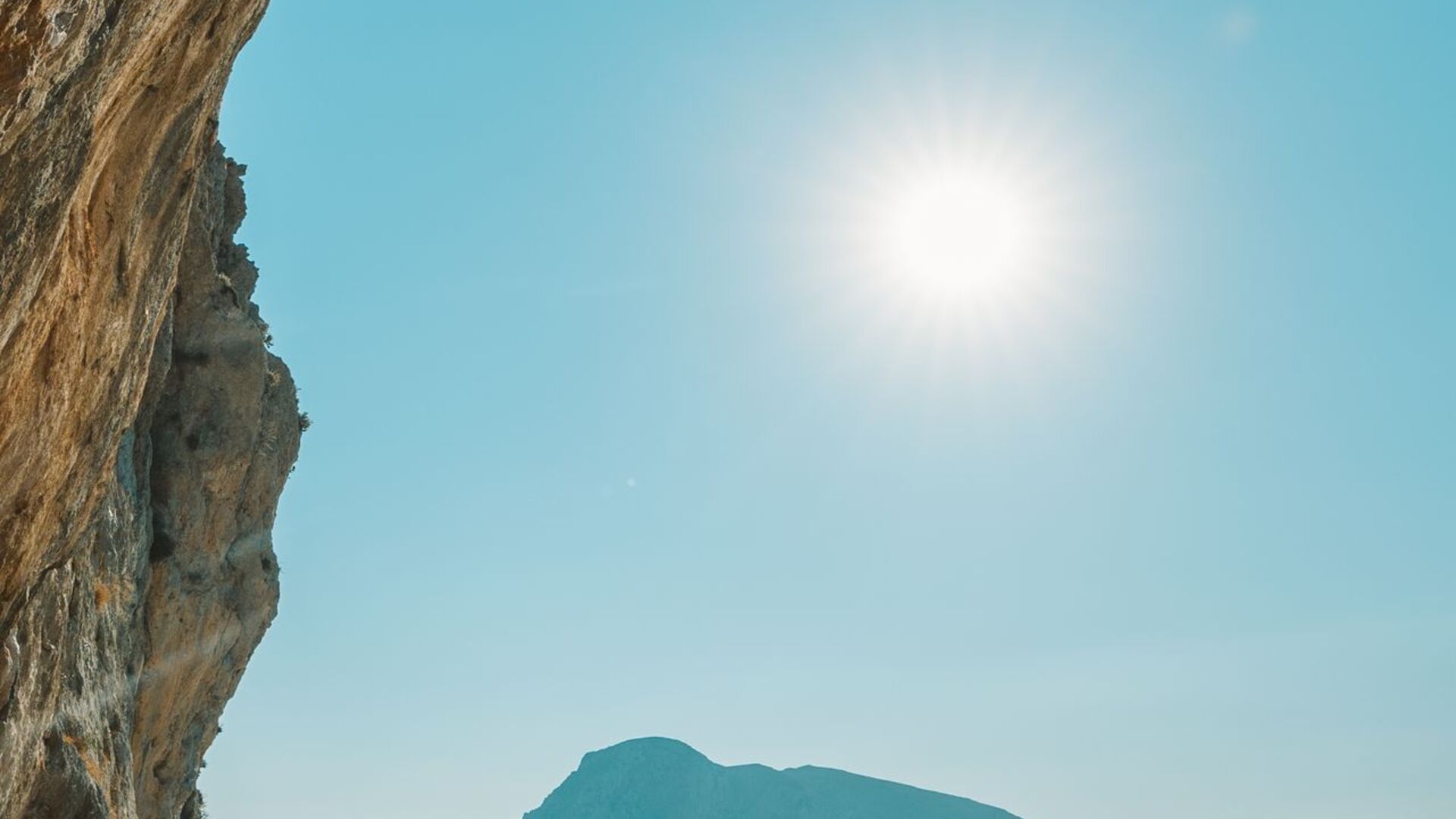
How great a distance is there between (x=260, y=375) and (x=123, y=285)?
53.0 feet

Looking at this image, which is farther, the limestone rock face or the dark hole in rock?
the dark hole in rock

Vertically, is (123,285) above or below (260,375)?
below

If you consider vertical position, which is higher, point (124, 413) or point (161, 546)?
point (161, 546)

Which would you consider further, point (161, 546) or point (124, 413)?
point (161, 546)

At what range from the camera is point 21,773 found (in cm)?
1611

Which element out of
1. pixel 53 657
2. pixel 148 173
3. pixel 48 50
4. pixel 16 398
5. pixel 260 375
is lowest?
pixel 53 657

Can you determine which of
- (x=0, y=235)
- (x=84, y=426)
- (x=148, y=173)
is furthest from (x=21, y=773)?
(x=0, y=235)

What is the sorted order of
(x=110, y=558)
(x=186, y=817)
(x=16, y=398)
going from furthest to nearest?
(x=186, y=817) → (x=110, y=558) → (x=16, y=398)

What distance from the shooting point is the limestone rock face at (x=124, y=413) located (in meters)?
9.40

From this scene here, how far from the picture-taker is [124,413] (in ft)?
51.9

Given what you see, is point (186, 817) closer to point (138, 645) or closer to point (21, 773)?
point (138, 645)

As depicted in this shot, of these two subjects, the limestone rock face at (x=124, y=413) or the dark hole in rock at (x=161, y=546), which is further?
the dark hole in rock at (x=161, y=546)

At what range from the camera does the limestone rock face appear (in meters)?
9.40

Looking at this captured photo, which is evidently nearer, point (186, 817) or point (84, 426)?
point (84, 426)
